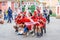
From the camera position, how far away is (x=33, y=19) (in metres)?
15.9

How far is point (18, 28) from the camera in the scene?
16906 mm

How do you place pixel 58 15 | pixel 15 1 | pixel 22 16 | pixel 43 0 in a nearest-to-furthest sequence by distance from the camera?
1. pixel 22 16
2. pixel 58 15
3. pixel 43 0
4. pixel 15 1

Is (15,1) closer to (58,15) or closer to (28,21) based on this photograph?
(58,15)

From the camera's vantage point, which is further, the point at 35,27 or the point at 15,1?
the point at 15,1

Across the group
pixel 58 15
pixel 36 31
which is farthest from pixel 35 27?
pixel 58 15

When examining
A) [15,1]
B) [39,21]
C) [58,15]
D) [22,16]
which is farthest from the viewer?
[15,1]

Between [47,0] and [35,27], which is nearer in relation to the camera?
[35,27]

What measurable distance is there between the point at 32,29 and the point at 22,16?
1141 mm

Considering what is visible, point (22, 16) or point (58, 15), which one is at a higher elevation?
point (22, 16)

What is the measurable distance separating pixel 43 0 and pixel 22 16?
32056 millimetres

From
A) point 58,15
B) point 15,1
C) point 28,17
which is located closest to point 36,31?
point 28,17

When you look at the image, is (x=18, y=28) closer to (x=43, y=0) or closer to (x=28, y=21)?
(x=28, y=21)

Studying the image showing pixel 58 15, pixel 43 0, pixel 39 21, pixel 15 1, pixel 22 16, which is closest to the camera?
pixel 39 21

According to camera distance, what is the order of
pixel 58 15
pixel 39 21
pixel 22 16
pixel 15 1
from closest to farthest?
1. pixel 39 21
2. pixel 22 16
3. pixel 58 15
4. pixel 15 1
